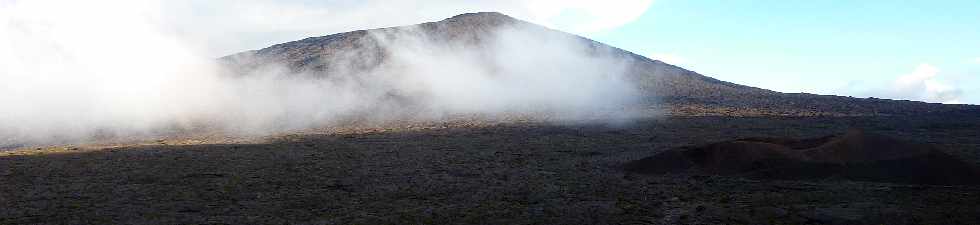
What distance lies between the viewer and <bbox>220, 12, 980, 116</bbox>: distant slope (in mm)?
33656

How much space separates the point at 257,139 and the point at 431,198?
1414cm

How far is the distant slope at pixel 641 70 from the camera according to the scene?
3366cm

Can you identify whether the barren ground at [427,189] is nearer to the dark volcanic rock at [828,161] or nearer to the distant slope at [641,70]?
the dark volcanic rock at [828,161]

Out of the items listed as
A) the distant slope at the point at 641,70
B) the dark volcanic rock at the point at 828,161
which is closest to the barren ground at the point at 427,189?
the dark volcanic rock at the point at 828,161

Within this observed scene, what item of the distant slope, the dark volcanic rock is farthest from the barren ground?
the distant slope

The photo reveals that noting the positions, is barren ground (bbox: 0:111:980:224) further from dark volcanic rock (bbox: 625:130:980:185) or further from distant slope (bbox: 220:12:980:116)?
distant slope (bbox: 220:12:980:116)

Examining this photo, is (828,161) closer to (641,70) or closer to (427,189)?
(427,189)

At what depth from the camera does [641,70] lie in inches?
1841

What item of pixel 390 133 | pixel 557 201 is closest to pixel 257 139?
pixel 390 133

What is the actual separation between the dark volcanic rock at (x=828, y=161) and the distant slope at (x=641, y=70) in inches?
646

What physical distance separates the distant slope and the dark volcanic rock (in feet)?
53.8

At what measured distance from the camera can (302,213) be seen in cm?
1106

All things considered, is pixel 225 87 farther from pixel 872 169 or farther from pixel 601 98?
pixel 872 169

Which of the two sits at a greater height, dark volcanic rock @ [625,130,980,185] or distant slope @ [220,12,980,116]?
distant slope @ [220,12,980,116]
